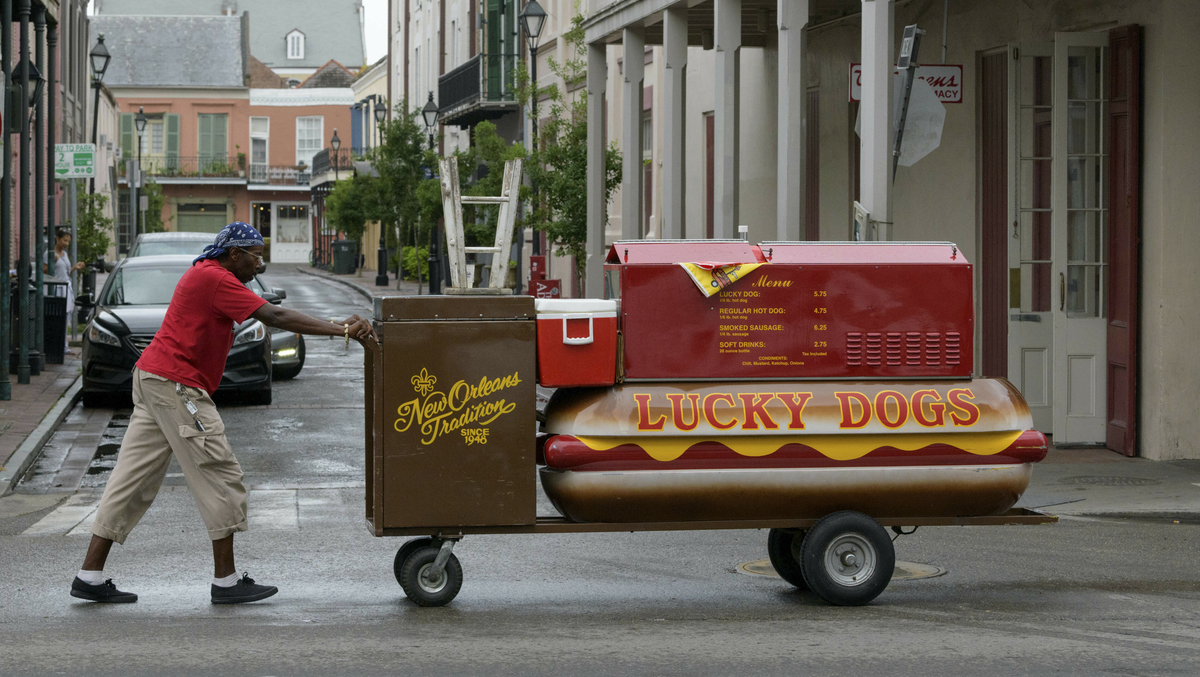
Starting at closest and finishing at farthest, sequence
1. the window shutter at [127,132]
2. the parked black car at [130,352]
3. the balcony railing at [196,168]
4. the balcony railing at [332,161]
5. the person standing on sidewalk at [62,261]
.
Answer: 1. the parked black car at [130,352]
2. the person standing on sidewalk at [62,261]
3. the balcony railing at [332,161]
4. the balcony railing at [196,168]
5. the window shutter at [127,132]

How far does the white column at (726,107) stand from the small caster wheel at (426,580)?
7912mm

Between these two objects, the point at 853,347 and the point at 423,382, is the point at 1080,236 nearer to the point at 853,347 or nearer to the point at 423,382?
the point at 853,347

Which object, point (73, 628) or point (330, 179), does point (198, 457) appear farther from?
point (330, 179)

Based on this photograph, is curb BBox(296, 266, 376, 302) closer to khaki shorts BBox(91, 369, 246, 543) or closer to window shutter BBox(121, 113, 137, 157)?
window shutter BBox(121, 113, 137, 157)

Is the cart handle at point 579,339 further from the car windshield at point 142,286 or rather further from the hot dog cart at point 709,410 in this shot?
the car windshield at point 142,286

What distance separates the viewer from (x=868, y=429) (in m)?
6.91

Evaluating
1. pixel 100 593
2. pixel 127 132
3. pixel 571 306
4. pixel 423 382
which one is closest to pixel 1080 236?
pixel 571 306

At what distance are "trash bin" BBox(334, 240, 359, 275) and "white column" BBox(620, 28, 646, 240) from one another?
43.0 metres

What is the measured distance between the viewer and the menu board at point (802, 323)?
22.5 feet

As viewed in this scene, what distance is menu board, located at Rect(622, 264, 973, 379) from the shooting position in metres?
6.86

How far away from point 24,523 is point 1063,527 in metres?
6.35

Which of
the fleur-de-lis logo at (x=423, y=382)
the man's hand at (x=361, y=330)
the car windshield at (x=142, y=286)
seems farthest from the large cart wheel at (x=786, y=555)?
the car windshield at (x=142, y=286)

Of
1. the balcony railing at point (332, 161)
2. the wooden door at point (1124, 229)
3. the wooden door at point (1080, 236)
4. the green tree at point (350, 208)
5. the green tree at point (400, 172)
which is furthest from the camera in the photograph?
the balcony railing at point (332, 161)

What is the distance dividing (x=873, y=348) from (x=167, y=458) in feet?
10.8
